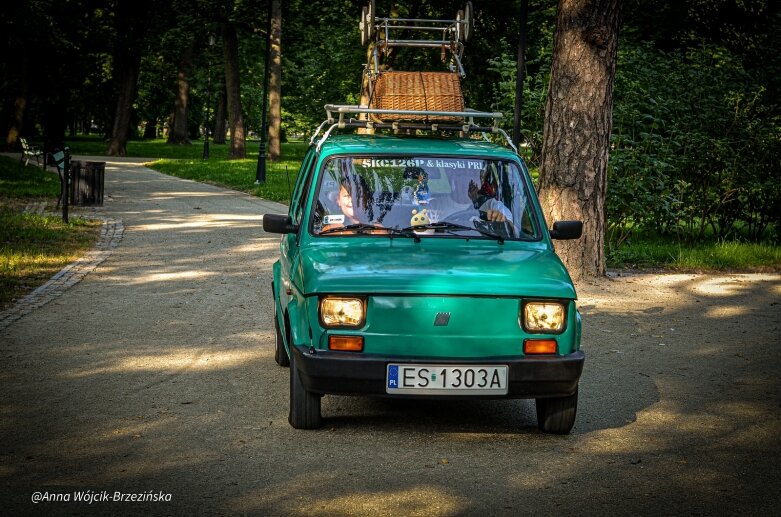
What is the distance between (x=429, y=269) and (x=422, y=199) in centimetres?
101

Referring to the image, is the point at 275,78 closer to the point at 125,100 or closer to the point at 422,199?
the point at 125,100

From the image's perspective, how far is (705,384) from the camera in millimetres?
7973

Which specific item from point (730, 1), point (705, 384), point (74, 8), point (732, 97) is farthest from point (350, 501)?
point (74, 8)

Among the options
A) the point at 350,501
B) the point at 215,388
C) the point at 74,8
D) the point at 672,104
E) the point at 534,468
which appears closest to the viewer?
the point at 350,501

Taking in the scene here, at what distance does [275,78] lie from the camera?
1517 inches

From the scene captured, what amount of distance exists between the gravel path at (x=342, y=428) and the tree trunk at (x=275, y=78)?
84.8 ft

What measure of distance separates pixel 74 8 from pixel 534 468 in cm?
4163

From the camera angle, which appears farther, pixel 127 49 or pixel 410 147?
pixel 127 49

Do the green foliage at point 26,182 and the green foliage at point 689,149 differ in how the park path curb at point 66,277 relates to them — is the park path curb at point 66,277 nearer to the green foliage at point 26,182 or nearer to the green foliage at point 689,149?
the green foliage at point 26,182

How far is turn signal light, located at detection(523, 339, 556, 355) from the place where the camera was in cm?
591

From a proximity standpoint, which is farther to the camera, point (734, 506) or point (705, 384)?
point (705, 384)

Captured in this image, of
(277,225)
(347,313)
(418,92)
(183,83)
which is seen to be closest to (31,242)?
(418,92)

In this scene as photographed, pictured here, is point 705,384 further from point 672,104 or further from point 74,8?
point 74,8

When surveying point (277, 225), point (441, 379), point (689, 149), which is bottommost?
point (441, 379)
